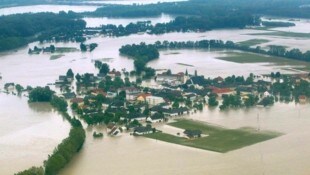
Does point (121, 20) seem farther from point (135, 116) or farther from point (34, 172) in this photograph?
point (34, 172)

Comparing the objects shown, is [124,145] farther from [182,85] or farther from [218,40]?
[218,40]

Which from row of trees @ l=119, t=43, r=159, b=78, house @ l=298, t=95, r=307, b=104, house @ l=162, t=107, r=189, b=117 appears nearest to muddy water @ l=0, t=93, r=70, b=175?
house @ l=162, t=107, r=189, b=117

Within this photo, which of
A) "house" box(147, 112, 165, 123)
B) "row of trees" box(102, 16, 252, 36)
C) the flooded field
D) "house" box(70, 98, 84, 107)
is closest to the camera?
the flooded field

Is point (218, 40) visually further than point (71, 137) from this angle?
Yes

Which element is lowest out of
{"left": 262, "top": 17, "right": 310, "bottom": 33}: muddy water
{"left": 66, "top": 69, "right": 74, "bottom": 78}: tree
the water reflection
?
the water reflection

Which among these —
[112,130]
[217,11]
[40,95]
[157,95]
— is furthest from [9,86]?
[217,11]

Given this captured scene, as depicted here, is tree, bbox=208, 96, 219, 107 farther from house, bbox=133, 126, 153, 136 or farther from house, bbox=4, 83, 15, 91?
house, bbox=4, 83, 15, 91

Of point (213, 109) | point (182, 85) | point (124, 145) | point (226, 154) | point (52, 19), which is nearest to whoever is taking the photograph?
point (226, 154)

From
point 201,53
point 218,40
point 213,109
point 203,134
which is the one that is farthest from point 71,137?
point 218,40

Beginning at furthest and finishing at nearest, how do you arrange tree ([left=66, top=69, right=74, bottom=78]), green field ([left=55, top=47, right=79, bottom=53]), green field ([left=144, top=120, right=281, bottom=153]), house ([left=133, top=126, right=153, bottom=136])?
green field ([left=55, top=47, right=79, bottom=53]) → tree ([left=66, top=69, right=74, bottom=78]) → house ([left=133, top=126, right=153, bottom=136]) → green field ([left=144, top=120, right=281, bottom=153])
